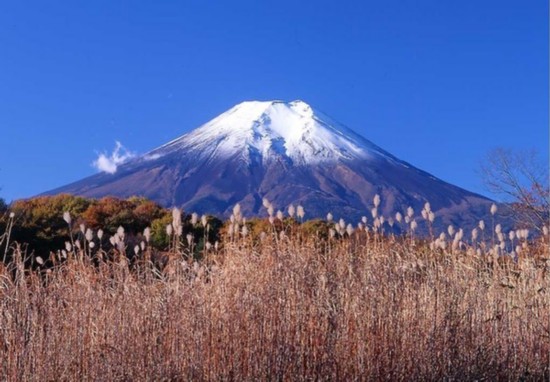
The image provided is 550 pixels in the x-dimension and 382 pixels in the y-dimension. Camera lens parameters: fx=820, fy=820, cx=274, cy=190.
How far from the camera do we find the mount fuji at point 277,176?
3351 inches

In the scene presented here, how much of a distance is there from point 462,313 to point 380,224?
3.43 ft

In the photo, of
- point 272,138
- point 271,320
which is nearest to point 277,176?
point 272,138

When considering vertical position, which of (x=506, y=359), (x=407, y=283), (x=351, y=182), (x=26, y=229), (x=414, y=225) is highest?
(x=351, y=182)

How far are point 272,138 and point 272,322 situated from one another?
126 m

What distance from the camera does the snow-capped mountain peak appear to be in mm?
113500

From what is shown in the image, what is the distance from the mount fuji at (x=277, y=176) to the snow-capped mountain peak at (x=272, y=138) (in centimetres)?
16

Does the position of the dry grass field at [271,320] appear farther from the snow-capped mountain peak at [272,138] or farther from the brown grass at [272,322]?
the snow-capped mountain peak at [272,138]

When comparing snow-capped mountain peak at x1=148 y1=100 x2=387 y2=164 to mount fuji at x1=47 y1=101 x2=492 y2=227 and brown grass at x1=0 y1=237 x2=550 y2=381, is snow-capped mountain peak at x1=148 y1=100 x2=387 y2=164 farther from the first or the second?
brown grass at x1=0 y1=237 x2=550 y2=381

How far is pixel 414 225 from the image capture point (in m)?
7.05

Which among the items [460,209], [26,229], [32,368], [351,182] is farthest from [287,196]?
[32,368]

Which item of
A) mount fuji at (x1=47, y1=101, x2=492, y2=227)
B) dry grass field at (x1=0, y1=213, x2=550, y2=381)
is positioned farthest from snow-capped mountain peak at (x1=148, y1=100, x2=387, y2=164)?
dry grass field at (x1=0, y1=213, x2=550, y2=381)

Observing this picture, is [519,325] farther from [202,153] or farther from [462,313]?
[202,153]

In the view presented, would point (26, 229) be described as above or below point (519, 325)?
above

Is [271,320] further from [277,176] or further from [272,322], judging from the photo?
[277,176]
